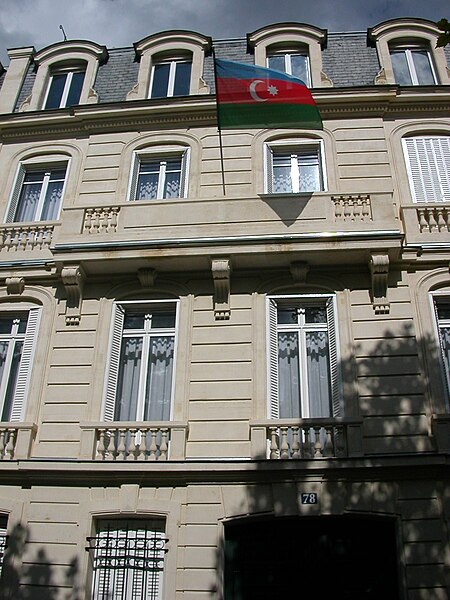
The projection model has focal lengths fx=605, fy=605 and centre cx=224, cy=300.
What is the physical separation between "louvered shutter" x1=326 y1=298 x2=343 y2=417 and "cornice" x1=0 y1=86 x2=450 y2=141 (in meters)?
→ 5.30

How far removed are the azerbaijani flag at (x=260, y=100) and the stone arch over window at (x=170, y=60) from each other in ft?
10.0

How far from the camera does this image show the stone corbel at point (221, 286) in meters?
11.3

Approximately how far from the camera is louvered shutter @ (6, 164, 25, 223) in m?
13.6

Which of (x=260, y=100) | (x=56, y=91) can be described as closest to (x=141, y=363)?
(x=260, y=100)

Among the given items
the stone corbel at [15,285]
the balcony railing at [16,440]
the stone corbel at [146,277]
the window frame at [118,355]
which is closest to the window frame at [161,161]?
the stone corbel at [146,277]

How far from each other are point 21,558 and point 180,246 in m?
5.93

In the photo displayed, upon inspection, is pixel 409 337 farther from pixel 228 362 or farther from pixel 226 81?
pixel 226 81

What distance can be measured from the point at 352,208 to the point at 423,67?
5.80 meters

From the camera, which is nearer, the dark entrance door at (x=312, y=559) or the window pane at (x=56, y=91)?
the dark entrance door at (x=312, y=559)

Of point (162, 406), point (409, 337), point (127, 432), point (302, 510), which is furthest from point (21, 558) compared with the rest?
point (409, 337)

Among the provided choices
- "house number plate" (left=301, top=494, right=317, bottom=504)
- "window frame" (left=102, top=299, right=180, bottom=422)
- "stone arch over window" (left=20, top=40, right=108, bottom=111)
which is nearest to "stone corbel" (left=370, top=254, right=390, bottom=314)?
"house number plate" (left=301, top=494, right=317, bottom=504)

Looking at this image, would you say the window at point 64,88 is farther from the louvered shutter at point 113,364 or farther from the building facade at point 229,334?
the louvered shutter at point 113,364

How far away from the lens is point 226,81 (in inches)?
488

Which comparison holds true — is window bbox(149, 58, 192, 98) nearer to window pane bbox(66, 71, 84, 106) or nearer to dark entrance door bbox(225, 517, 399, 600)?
window pane bbox(66, 71, 84, 106)
